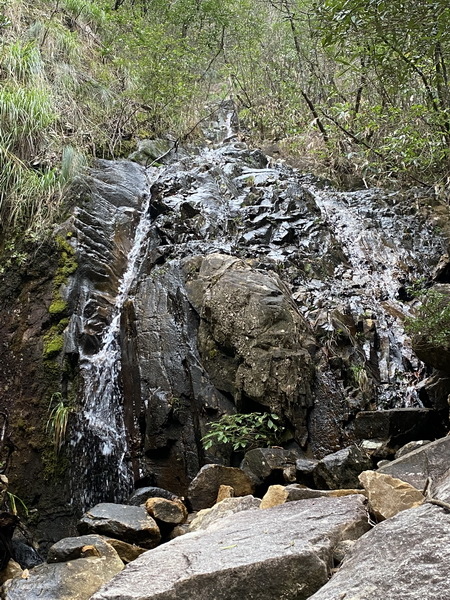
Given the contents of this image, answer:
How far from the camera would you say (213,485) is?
5.18 metres

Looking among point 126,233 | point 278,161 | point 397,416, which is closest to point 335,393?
point 397,416

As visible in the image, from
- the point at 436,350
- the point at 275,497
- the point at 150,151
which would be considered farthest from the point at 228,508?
the point at 150,151

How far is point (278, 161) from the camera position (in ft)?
41.7

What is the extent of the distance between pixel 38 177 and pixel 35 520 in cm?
Answer: 505

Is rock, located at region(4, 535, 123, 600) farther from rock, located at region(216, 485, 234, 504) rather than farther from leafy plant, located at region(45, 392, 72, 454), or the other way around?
leafy plant, located at region(45, 392, 72, 454)

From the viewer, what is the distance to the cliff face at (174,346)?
5996 mm

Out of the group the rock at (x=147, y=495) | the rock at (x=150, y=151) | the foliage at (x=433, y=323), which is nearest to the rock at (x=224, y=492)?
the rock at (x=147, y=495)

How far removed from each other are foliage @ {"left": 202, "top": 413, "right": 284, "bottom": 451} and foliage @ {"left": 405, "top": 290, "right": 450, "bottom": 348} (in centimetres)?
175

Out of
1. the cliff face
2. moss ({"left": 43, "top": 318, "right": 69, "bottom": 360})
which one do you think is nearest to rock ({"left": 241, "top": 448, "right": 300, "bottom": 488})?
the cliff face

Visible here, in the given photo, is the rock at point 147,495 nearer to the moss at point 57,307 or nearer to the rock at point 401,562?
the moss at point 57,307

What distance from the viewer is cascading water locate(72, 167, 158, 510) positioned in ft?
19.4

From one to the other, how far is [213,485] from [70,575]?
5.97ft

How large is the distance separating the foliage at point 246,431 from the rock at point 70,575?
1958 mm

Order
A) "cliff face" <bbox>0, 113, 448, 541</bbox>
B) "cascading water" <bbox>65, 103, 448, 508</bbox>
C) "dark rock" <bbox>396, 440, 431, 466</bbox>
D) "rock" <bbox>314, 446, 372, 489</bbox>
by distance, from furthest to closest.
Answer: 1. "cascading water" <bbox>65, 103, 448, 508</bbox>
2. "cliff face" <bbox>0, 113, 448, 541</bbox>
3. "dark rock" <bbox>396, 440, 431, 466</bbox>
4. "rock" <bbox>314, 446, 372, 489</bbox>
